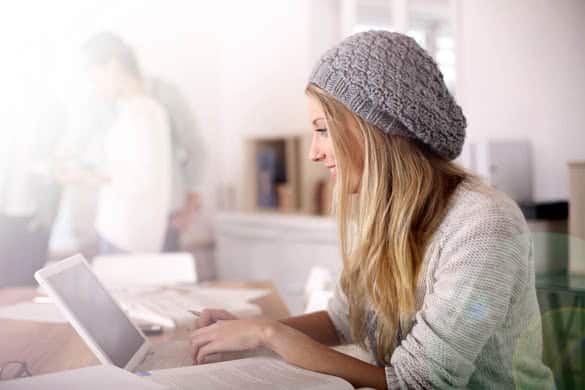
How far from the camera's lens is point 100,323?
113 centimetres

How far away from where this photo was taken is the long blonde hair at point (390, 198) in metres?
1.09

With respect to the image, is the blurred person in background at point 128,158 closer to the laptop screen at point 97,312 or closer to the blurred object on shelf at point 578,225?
the laptop screen at point 97,312

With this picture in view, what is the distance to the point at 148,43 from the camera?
3.02 metres

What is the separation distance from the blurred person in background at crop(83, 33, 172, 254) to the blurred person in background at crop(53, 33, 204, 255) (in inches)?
1.1

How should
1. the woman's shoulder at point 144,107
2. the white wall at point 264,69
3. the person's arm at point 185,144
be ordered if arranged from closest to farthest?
the woman's shoulder at point 144,107 < the person's arm at point 185,144 < the white wall at point 264,69

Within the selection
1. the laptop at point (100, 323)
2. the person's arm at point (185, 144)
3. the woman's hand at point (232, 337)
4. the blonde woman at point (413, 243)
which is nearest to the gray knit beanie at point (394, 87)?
the blonde woman at point (413, 243)

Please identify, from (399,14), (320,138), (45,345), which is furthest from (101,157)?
(320,138)

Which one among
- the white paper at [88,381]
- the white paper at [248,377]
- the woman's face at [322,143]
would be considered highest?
the woman's face at [322,143]

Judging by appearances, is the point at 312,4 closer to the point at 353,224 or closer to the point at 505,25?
the point at 505,25

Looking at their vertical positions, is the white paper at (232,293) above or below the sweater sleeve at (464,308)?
below

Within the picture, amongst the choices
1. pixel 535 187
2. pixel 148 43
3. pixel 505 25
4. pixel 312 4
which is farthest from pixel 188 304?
pixel 312 4

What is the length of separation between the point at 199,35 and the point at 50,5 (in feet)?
2.41

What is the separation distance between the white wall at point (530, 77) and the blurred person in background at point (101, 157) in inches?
67.0

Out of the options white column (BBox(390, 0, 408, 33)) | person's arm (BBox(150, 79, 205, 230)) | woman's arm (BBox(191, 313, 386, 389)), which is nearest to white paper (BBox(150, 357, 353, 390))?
woman's arm (BBox(191, 313, 386, 389))
